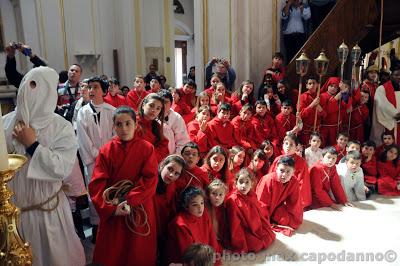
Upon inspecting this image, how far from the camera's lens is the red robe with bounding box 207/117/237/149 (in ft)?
16.5

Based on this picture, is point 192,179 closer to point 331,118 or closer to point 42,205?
point 42,205

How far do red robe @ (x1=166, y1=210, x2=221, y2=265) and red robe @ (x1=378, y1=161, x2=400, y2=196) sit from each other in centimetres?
298

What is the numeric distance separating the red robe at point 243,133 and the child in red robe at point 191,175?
6.37 feet

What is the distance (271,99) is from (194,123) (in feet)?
5.34

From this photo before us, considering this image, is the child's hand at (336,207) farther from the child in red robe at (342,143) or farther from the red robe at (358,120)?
the red robe at (358,120)

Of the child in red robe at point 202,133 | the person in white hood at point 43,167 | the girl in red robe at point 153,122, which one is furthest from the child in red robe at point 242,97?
the person in white hood at point 43,167

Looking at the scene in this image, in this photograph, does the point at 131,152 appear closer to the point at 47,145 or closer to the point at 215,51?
the point at 47,145

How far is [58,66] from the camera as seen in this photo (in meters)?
9.40

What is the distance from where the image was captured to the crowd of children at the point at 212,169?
8.66ft

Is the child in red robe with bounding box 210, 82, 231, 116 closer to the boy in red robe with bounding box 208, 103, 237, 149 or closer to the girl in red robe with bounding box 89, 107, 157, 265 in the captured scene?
the boy in red robe with bounding box 208, 103, 237, 149

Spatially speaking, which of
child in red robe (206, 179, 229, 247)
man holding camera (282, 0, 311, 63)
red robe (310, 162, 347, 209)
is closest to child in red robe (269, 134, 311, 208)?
Result: red robe (310, 162, 347, 209)

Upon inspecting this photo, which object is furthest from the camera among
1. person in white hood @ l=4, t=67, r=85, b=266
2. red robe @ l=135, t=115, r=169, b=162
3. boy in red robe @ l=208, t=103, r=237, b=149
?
boy in red robe @ l=208, t=103, r=237, b=149

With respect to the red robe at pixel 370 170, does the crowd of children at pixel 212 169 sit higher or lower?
higher

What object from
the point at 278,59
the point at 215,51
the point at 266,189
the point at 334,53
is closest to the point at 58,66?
the point at 215,51
